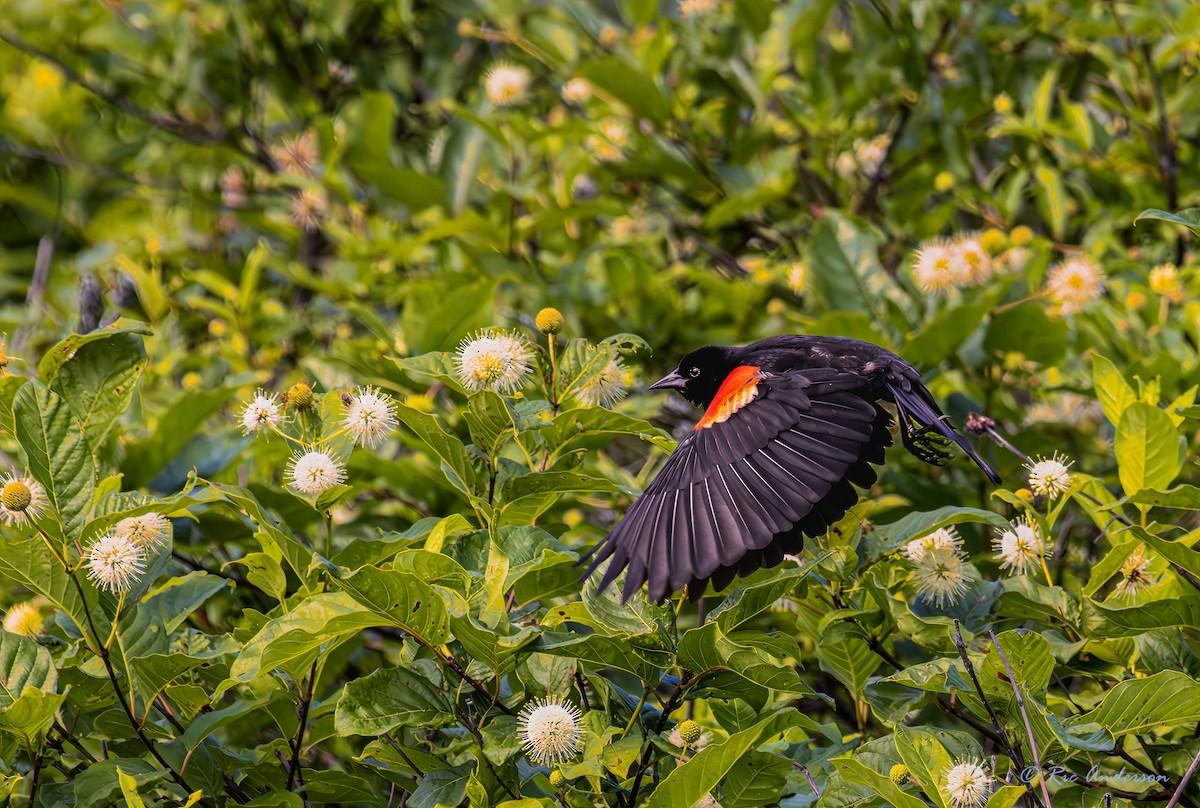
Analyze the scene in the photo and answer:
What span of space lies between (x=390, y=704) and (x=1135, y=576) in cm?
122

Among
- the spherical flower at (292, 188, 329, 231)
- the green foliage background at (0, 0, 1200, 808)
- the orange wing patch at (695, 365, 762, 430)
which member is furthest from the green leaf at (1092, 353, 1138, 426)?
the spherical flower at (292, 188, 329, 231)

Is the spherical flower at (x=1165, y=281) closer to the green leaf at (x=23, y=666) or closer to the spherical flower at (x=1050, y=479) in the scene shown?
the spherical flower at (x=1050, y=479)

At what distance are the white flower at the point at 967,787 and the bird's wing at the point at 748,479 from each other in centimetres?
41

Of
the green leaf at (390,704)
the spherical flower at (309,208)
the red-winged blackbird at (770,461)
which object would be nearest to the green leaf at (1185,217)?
the red-winged blackbird at (770,461)

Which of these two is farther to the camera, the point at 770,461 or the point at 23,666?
the point at 770,461

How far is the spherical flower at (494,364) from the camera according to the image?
1984 millimetres

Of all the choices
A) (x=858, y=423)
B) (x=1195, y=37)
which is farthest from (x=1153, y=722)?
(x=1195, y=37)

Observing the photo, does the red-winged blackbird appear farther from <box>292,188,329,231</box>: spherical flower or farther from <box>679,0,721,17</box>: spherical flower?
<box>292,188,329,231</box>: spherical flower

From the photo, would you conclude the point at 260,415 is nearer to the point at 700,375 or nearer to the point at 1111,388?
the point at 700,375

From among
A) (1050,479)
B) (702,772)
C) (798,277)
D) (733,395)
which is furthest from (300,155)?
(702,772)

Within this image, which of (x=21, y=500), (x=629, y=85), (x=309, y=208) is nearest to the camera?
(x=21, y=500)

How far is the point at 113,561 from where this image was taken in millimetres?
1819

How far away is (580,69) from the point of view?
373cm

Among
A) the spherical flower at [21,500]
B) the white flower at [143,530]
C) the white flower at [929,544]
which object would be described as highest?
the white flower at [929,544]
